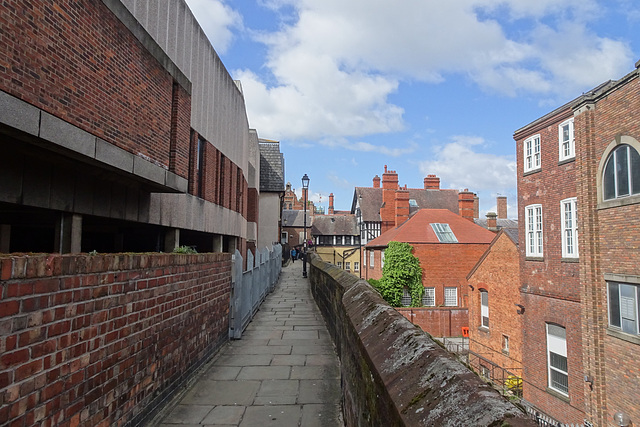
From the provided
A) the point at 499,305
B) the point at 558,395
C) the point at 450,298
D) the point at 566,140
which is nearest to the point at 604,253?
the point at 566,140

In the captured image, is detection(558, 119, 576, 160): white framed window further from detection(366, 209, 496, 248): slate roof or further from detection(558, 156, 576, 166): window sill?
detection(366, 209, 496, 248): slate roof

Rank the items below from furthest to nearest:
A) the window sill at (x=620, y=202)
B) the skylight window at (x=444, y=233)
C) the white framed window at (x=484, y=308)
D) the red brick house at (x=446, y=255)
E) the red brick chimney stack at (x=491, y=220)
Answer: the red brick chimney stack at (x=491, y=220) → the skylight window at (x=444, y=233) → the red brick house at (x=446, y=255) → the white framed window at (x=484, y=308) → the window sill at (x=620, y=202)

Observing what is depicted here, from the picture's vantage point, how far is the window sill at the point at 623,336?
1132cm

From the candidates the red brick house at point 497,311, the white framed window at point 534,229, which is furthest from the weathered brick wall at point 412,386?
the red brick house at point 497,311

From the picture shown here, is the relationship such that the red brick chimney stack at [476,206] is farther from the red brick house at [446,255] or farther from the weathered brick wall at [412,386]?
the weathered brick wall at [412,386]

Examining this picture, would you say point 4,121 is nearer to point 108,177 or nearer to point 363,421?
point 108,177

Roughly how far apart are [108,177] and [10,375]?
6.18 m

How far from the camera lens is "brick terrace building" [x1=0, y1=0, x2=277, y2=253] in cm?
525

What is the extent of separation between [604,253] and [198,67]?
44.2 feet

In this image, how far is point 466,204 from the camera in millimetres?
40938

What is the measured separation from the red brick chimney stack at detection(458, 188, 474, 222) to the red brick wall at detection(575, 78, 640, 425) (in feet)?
90.1

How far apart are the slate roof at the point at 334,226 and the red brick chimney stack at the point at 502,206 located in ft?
61.1

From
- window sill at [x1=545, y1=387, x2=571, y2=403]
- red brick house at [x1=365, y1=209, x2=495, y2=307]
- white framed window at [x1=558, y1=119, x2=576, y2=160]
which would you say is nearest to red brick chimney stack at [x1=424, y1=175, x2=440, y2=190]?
red brick house at [x1=365, y1=209, x2=495, y2=307]

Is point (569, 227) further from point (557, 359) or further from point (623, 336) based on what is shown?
point (557, 359)
